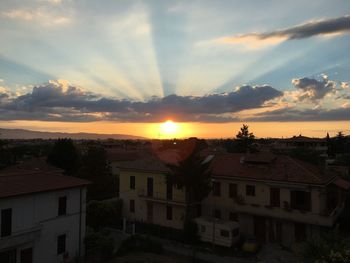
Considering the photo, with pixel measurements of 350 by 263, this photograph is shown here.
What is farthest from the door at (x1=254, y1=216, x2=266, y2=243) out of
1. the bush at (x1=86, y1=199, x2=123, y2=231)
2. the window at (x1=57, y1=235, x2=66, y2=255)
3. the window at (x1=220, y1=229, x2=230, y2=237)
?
the window at (x1=57, y1=235, x2=66, y2=255)

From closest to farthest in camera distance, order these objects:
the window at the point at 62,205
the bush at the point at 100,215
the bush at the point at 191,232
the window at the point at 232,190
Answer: the window at the point at 62,205
the bush at the point at 191,232
the window at the point at 232,190
the bush at the point at 100,215

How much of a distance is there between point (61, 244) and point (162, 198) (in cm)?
1227

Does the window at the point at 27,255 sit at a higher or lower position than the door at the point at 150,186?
lower

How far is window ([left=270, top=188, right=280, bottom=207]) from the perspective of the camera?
2874cm

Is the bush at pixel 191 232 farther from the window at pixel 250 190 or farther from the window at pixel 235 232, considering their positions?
the window at pixel 250 190

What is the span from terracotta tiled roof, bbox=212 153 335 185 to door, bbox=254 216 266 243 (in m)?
3.89

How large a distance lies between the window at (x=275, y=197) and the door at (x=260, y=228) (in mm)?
2205

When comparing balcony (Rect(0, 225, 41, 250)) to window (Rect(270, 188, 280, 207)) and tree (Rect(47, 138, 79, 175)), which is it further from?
tree (Rect(47, 138, 79, 175))

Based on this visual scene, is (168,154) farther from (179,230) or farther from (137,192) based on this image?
(179,230)

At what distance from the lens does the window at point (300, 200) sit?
2705 cm

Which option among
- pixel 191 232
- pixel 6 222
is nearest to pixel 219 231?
pixel 191 232

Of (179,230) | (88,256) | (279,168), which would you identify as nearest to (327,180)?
(279,168)

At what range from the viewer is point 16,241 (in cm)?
2061

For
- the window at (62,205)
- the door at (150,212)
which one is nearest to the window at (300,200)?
the door at (150,212)
